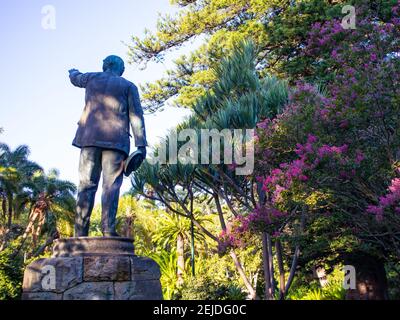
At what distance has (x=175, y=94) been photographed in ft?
66.0

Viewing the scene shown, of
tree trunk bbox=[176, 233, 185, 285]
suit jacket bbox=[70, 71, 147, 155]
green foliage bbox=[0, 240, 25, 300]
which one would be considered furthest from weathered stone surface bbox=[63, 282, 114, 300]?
tree trunk bbox=[176, 233, 185, 285]

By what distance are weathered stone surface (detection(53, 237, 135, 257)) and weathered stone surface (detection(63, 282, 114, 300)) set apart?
0.34 metres

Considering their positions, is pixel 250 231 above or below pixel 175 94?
below

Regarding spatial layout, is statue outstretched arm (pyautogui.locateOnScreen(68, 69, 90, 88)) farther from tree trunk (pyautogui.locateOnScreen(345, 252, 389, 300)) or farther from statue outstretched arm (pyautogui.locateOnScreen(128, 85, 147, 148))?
tree trunk (pyautogui.locateOnScreen(345, 252, 389, 300))

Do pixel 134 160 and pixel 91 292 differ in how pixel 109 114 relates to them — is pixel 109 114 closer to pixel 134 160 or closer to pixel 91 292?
pixel 134 160

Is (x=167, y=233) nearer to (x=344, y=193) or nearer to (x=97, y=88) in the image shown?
(x=344, y=193)

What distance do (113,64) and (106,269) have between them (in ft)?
8.68

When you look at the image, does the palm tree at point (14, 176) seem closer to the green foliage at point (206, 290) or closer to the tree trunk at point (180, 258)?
the tree trunk at point (180, 258)

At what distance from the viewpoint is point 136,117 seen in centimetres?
598

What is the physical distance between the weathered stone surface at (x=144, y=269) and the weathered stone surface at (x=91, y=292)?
0.30 metres

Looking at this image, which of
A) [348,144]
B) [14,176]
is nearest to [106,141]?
[348,144]

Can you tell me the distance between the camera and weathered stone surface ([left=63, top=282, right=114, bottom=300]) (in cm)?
493
